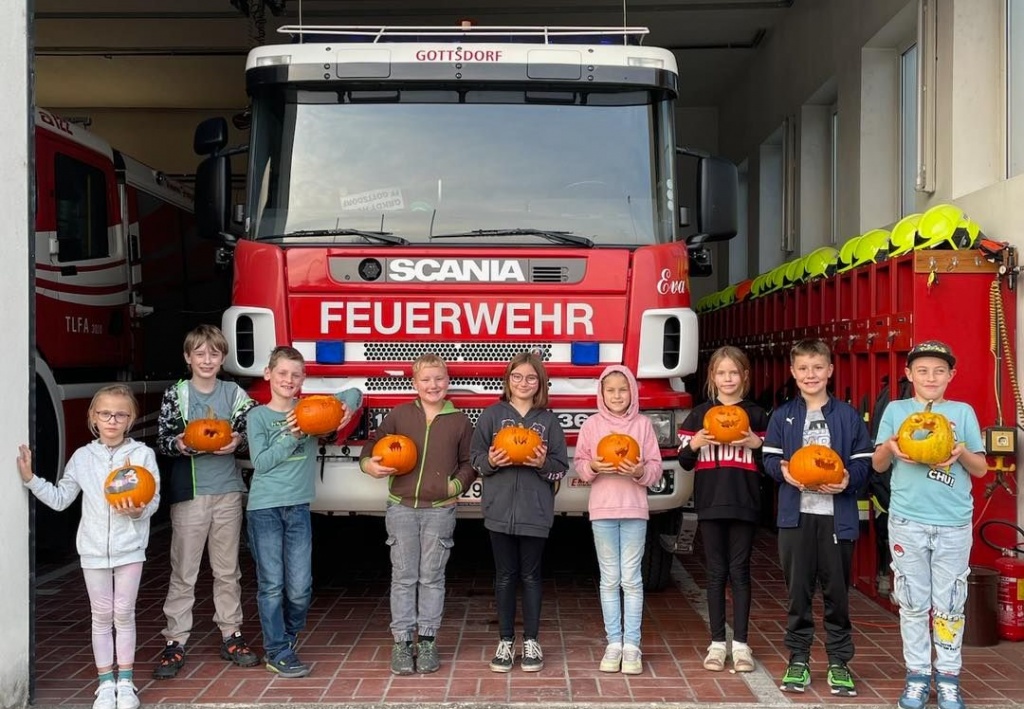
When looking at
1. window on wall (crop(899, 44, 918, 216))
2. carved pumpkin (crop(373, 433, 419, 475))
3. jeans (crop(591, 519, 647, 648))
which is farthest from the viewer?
window on wall (crop(899, 44, 918, 216))

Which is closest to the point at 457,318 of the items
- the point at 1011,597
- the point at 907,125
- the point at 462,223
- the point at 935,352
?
the point at 462,223

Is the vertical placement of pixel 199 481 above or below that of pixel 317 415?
below

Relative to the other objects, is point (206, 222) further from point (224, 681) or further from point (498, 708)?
point (498, 708)

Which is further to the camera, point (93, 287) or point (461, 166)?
point (93, 287)

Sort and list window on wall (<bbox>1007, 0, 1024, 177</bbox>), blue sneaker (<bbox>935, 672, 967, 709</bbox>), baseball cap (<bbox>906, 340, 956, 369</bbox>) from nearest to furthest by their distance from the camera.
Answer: blue sneaker (<bbox>935, 672, 967, 709</bbox>) → baseball cap (<bbox>906, 340, 956, 369</bbox>) → window on wall (<bbox>1007, 0, 1024, 177</bbox>)

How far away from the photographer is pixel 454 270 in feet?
19.4

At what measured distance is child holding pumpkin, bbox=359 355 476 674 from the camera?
532 centimetres

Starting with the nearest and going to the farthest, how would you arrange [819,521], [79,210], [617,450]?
[819,521]
[617,450]
[79,210]

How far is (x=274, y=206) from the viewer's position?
240 inches

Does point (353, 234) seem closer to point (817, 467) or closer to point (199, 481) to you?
point (199, 481)

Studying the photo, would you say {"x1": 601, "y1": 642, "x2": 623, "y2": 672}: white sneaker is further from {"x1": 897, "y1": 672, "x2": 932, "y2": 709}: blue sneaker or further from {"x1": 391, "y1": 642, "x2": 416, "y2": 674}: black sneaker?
{"x1": 897, "y1": 672, "x2": 932, "y2": 709}: blue sneaker

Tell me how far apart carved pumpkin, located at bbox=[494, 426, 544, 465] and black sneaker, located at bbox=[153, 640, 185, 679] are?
1.93 metres

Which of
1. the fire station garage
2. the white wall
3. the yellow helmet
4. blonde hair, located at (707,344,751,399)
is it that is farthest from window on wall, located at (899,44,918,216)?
the white wall

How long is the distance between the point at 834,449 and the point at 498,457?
5.28 ft
